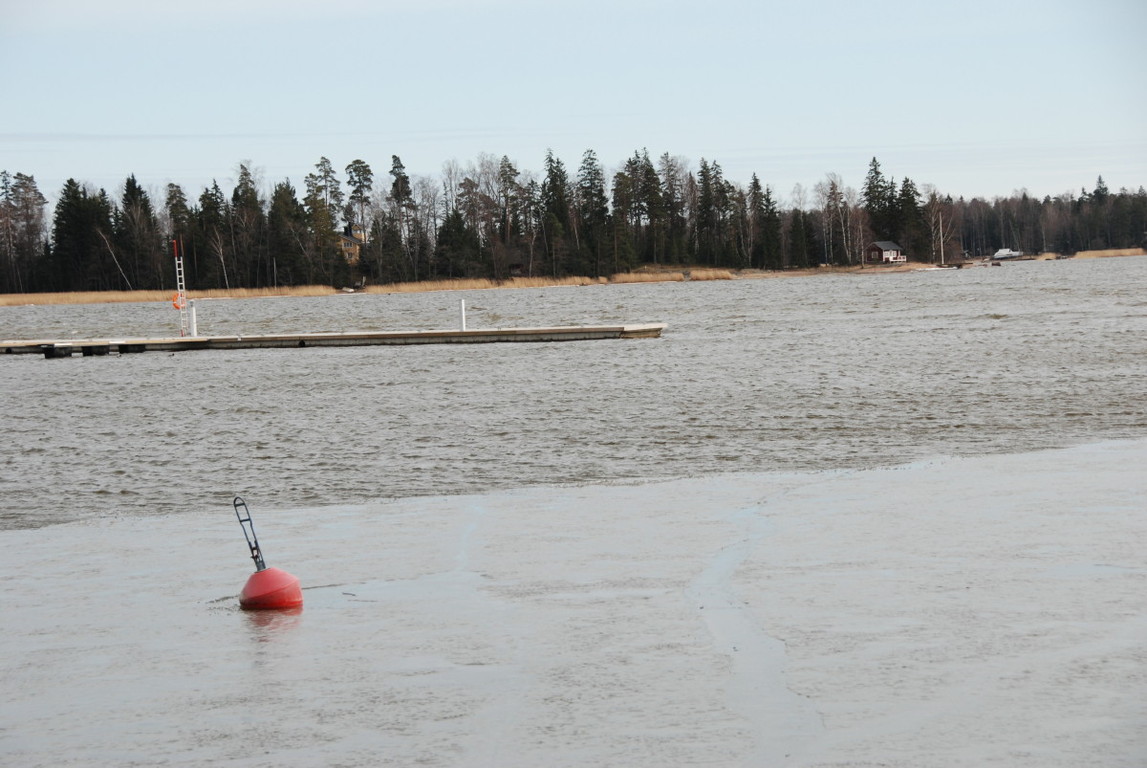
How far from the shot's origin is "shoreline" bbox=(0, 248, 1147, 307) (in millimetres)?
76688

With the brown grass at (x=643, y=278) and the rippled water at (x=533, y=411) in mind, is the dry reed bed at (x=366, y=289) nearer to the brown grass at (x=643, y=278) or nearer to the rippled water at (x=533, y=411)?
the brown grass at (x=643, y=278)

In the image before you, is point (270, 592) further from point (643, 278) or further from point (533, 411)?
point (643, 278)

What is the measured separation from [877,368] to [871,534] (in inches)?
530

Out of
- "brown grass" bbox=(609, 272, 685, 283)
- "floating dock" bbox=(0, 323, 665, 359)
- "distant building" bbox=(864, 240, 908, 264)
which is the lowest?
"floating dock" bbox=(0, 323, 665, 359)

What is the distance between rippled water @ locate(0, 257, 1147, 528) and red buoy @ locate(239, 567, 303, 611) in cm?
321

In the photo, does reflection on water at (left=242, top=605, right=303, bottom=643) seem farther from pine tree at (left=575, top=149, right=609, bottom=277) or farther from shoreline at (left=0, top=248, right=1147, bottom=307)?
pine tree at (left=575, top=149, right=609, bottom=277)

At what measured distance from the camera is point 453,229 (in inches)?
4013

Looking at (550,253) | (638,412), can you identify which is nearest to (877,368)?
(638,412)

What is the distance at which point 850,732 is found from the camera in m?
4.40

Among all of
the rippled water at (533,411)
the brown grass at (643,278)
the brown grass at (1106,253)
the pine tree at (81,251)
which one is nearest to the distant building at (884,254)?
the brown grass at (643,278)

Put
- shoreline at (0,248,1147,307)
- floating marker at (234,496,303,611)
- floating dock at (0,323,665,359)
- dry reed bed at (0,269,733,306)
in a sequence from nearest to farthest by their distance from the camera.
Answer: floating marker at (234,496,303,611) < floating dock at (0,323,665,359) < dry reed bed at (0,269,733,306) < shoreline at (0,248,1147,307)

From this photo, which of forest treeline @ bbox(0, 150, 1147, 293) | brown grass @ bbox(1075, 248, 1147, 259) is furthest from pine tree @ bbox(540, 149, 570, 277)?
brown grass @ bbox(1075, 248, 1147, 259)

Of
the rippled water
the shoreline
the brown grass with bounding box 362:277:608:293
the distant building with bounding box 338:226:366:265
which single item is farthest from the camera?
the distant building with bounding box 338:226:366:265

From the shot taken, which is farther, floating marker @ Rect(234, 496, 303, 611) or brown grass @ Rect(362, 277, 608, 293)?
brown grass @ Rect(362, 277, 608, 293)
